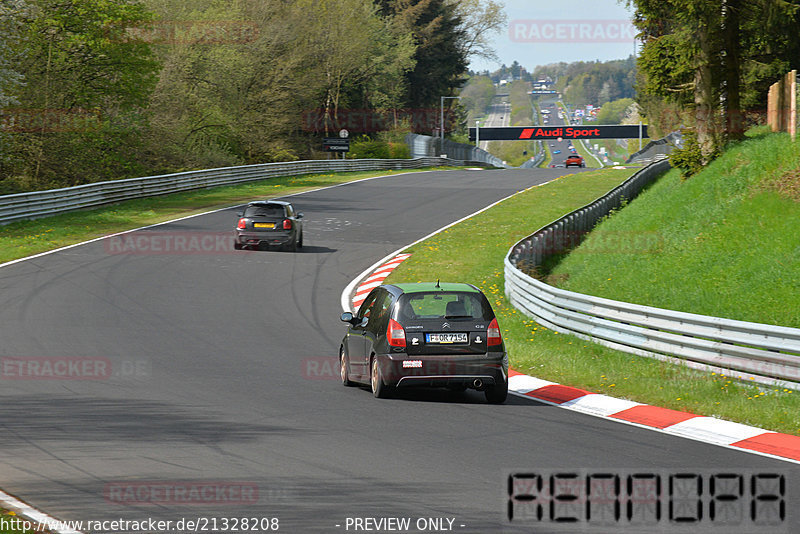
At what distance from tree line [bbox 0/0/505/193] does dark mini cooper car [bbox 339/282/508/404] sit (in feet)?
99.5

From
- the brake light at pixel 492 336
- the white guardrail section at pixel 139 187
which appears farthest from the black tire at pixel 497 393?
the white guardrail section at pixel 139 187

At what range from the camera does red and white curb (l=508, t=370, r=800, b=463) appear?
996cm

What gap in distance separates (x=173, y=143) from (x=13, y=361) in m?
38.9

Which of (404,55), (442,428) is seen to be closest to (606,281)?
(442,428)

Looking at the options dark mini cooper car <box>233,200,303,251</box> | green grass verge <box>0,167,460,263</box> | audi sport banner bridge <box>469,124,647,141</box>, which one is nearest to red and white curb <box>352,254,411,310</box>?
dark mini cooper car <box>233,200,303,251</box>

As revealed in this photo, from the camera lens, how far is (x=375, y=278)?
24.8m

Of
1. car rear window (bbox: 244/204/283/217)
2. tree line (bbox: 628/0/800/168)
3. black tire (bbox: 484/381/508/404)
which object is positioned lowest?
black tire (bbox: 484/381/508/404)

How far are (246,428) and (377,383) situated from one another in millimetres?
2384

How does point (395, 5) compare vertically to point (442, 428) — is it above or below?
above

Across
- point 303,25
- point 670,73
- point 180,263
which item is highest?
point 303,25

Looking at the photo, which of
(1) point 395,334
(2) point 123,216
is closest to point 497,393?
(1) point 395,334

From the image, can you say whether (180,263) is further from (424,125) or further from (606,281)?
(424,125)

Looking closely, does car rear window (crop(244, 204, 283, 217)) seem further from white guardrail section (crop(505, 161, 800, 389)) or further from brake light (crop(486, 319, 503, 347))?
brake light (crop(486, 319, 503, 347))

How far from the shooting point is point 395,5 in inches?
3720
